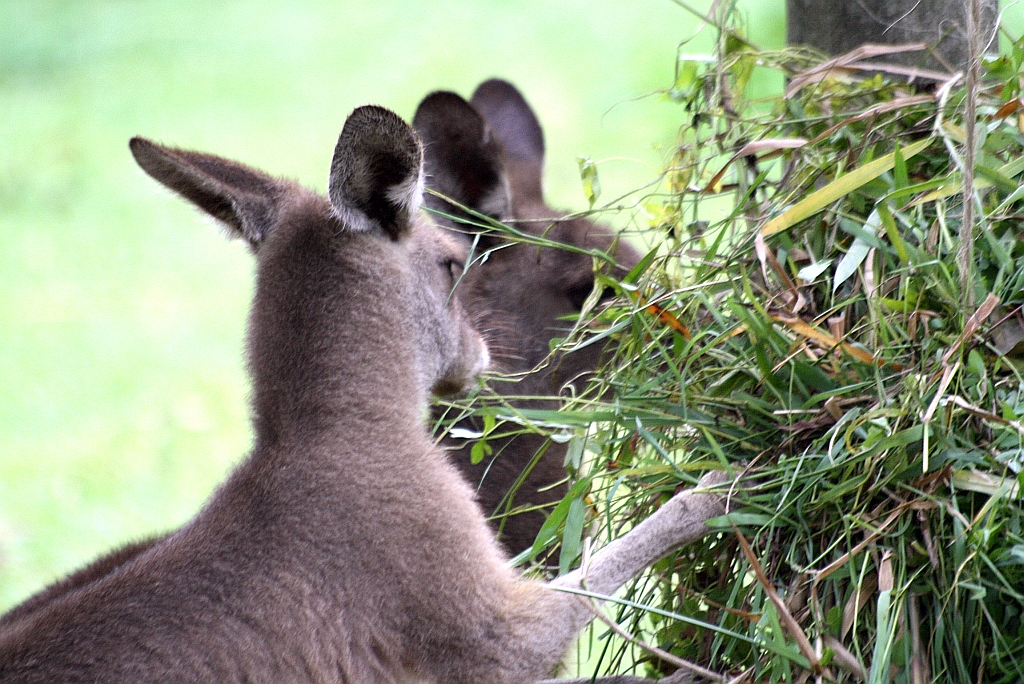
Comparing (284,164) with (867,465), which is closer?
(867,465)

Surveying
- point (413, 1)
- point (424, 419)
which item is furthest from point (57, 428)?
point (413, 1)

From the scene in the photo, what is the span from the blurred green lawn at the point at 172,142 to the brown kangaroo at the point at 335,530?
0.52m

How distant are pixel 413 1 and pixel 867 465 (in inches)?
561

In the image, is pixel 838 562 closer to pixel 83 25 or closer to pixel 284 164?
pixel 284 164

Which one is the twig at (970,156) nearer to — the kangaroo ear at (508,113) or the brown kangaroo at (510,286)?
the brown kangaroo at (510,286)

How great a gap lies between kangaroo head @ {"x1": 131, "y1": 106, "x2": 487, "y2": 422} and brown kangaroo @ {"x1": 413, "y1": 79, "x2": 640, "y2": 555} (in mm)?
537

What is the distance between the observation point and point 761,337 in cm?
222

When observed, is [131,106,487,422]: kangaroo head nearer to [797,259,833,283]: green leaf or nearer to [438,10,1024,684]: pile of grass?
[438,10,1024,684]: pile of grass

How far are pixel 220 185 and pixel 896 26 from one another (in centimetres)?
171

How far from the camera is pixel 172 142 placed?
9.51m

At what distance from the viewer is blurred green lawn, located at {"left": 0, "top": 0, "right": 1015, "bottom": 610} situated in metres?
6.26

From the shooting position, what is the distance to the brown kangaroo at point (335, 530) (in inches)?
88.2

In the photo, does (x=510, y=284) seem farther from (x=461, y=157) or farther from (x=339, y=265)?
(x=339, y=265)

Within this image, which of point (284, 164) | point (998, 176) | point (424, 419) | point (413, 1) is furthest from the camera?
point (413, 1)
